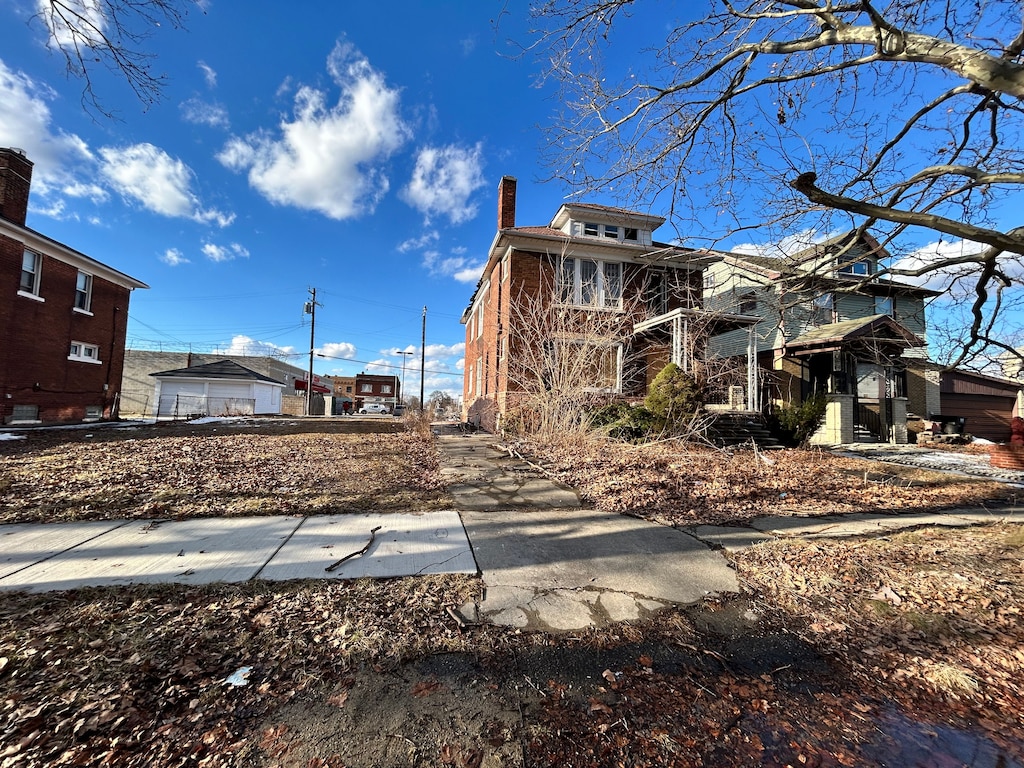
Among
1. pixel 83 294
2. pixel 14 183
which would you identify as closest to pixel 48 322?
pixel 83 294

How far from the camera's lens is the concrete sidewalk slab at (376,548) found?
3.06 metres

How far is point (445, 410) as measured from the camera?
30.2m

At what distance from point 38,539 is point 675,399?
32.9 feet

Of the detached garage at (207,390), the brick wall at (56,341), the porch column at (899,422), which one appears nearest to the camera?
the brick wall at (56,341)

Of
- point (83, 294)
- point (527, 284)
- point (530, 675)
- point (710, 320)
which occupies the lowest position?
point (530, 675)

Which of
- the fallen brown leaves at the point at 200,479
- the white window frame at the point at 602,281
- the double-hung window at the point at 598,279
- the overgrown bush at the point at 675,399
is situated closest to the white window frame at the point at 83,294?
the fallen brown leaves at the point at 200,479

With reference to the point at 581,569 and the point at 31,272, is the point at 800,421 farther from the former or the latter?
the point at 31,272

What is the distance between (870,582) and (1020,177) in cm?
383

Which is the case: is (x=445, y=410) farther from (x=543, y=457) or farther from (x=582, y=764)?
(x=582, y=764)

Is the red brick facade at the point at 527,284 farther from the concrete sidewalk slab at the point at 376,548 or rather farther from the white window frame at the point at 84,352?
the white window frame at the point at 84,352

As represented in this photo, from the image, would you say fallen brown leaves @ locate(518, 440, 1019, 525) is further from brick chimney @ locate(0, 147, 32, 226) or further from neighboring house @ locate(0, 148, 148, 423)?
brick chimney @ locate(0, 147, 32, 226)

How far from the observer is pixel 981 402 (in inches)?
723

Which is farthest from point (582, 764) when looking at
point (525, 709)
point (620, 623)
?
point (620, 623)

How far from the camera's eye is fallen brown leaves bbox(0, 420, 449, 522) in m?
4.55
